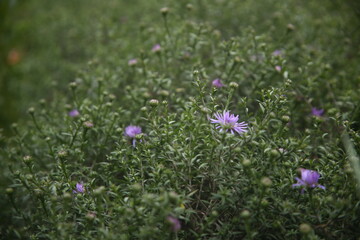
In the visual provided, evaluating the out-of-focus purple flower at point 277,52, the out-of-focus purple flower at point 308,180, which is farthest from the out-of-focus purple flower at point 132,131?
the out-of-focus purple flower at point 277,52

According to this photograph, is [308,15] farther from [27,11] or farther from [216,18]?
[27,11]

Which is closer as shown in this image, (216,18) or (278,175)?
(278,175)

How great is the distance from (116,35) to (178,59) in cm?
82

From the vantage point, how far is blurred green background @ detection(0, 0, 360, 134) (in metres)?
2.40

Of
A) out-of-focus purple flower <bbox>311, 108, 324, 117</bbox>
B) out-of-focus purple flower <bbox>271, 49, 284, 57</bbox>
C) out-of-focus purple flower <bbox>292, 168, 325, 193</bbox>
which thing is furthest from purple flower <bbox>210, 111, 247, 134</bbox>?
out-of-focus purple flower <bbox>271, 49, 284, 57</bbox>

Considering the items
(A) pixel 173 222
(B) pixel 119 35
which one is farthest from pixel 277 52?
(A) pixel 173 222

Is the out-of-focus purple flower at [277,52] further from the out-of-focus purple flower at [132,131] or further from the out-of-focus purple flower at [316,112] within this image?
the out-of-focus purple flower at [132,131]

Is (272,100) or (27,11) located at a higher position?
(272,100)

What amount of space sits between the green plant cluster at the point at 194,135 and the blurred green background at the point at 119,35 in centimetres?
2

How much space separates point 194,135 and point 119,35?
169cm

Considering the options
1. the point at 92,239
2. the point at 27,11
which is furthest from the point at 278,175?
the point at 27,11

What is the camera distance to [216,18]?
2.68 m

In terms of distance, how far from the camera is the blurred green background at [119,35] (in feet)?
7.87

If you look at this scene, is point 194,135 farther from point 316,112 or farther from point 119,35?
point 119,35
